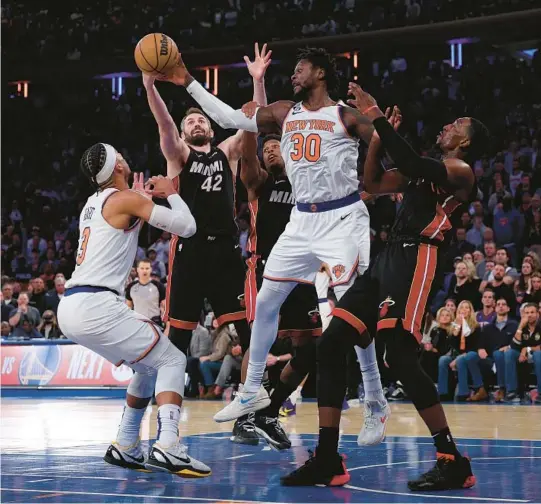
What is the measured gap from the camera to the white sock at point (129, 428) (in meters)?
6.34

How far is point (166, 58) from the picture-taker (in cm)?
707

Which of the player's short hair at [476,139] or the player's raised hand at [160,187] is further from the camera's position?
the player's raised hand at [160,187]

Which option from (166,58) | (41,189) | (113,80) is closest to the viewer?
(166,58)

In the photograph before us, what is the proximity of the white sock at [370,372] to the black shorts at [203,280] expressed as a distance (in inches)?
50.8

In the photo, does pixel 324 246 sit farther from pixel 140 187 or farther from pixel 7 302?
pixel 7 302

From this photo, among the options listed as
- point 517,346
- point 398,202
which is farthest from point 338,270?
point 517,346

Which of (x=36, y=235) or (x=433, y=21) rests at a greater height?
(x=433, y=21)

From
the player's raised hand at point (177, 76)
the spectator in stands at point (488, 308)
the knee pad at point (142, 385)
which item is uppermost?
the player's raised hand at point (177, 76)

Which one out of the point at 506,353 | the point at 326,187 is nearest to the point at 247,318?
the point at 326,187

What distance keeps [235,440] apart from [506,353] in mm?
6376

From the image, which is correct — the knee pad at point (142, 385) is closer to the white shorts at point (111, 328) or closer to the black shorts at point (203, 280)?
the white shorts at point (111, 328)

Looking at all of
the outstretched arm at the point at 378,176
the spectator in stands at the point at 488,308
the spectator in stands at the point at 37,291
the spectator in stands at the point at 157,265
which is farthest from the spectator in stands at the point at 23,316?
the outstretched arm at the point at 378,176

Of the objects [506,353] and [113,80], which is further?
[113,80]

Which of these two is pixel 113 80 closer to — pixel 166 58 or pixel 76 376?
pixel 76 376
